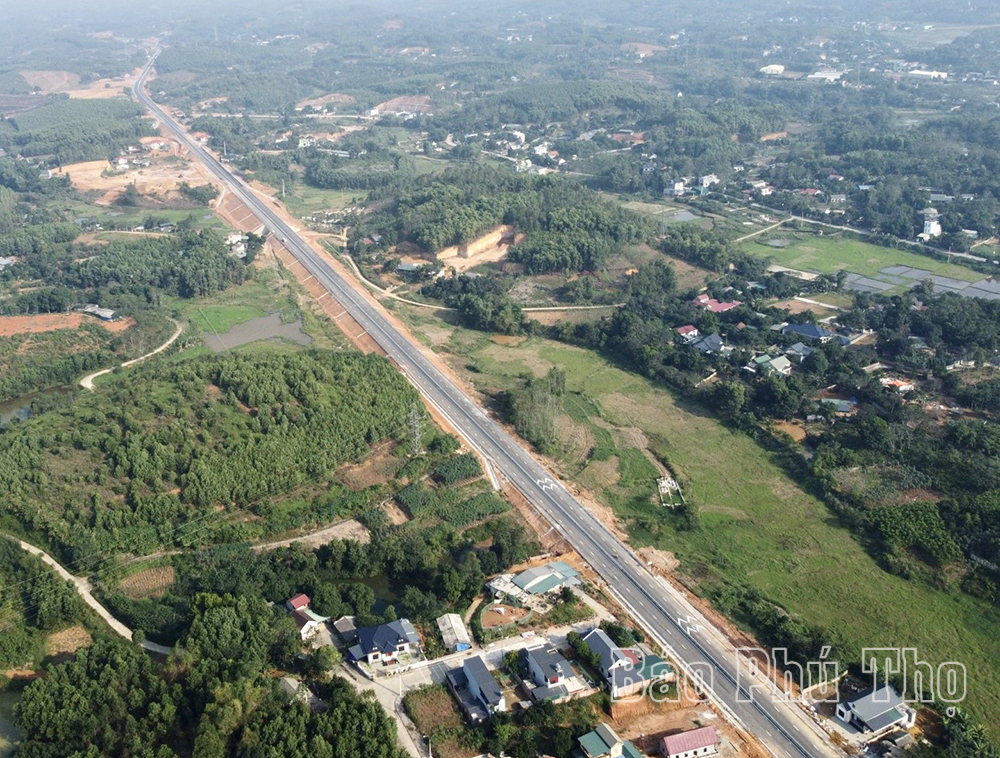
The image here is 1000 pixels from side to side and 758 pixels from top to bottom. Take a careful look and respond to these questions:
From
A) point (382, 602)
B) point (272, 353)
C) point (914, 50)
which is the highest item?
point (914, 50)

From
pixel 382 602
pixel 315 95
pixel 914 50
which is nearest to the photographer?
pixel 382 602

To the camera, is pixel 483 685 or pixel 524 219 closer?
pixel 483 685

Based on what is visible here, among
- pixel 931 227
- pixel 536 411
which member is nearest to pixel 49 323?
pixel 536 411

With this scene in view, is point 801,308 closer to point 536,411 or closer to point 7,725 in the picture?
point 536,411

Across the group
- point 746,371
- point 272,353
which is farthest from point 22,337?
point 746,371

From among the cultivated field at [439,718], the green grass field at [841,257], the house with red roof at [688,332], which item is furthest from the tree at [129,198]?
the cultivated field at [439,718]

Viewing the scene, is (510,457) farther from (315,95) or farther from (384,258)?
(315,95)

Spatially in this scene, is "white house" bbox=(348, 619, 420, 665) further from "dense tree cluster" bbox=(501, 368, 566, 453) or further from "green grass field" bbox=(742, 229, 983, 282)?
"green grass field" bbox=(742, 229, 983, 282)
